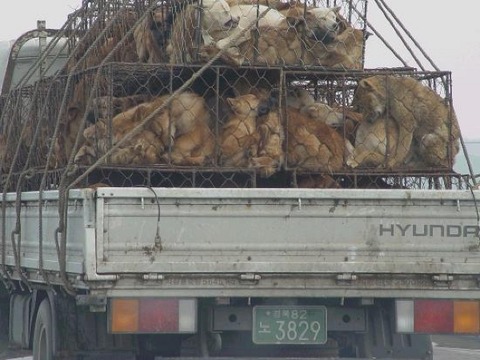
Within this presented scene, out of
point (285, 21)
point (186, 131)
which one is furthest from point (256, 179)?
point (285, 21)

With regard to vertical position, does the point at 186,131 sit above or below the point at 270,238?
above

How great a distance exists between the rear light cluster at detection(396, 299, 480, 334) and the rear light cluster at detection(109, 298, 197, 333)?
1.24 meters

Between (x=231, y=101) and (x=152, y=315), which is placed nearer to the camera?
(x=152, y=315)

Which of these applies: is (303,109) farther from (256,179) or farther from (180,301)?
(180,301)

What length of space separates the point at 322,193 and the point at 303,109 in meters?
1.77

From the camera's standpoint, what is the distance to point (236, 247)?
25.7ft

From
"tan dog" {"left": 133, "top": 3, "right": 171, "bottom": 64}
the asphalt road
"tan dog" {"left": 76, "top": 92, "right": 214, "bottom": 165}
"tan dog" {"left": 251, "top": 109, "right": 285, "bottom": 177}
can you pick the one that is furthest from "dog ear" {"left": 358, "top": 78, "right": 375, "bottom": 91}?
the asphalt road

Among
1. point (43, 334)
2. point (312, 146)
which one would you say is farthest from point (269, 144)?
point (43, 334)

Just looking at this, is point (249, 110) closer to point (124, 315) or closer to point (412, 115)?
point (412, 115)

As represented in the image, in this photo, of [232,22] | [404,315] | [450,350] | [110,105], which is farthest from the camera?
[450,350]

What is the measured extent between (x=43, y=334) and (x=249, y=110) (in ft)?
6.82

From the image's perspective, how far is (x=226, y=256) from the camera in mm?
7805

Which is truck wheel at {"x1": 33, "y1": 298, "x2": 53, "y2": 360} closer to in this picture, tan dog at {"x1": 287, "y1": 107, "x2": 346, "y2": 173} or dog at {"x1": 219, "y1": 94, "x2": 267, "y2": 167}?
dog at {"x1": 219, "y1": 94, "x2": 267, "y2": 167}

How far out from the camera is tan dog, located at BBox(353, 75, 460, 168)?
9.38 meters
